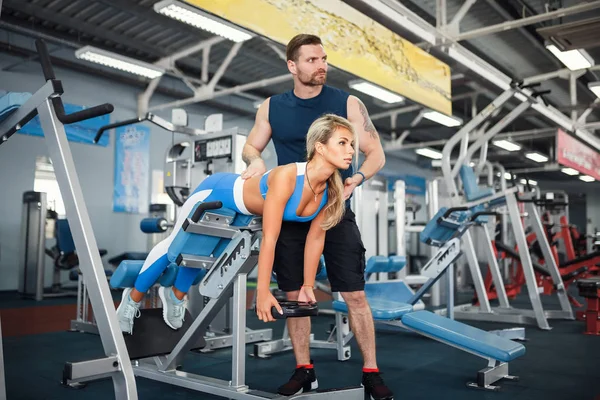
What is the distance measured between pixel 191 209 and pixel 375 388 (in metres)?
1.09

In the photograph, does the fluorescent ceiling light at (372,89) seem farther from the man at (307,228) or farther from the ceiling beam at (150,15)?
the man at (307,228)

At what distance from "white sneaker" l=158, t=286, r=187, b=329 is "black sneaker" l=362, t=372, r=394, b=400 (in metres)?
0.98

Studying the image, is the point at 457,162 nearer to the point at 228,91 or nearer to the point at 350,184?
the point at 350,184

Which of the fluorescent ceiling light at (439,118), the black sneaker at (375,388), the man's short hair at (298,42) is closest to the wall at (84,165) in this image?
the fluorescent ceiling light at (439,118)

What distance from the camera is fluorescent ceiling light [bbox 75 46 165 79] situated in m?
6.44

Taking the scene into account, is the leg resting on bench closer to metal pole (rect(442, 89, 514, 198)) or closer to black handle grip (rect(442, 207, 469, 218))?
black handle grip (rect(442, 207, 469, 218))

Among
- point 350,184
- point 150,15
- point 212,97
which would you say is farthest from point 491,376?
point 212,97

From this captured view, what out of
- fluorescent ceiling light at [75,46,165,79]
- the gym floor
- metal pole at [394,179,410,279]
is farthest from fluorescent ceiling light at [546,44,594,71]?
fluorescent ceiling light at [75,46,165,79]

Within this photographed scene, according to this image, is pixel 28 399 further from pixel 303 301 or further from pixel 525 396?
pixel 525 396

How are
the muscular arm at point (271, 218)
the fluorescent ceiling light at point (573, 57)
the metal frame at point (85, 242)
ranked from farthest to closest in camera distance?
1. the fluorescent ceiling light at point (573, 57)
2. the muscular arm at point (271, 218)
3. the metal frame at point (85, 242)

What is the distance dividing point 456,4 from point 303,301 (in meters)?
5.54

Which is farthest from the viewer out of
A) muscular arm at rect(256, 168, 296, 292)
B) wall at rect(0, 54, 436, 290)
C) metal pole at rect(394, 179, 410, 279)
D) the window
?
the window

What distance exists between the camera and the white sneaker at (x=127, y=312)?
248 cm

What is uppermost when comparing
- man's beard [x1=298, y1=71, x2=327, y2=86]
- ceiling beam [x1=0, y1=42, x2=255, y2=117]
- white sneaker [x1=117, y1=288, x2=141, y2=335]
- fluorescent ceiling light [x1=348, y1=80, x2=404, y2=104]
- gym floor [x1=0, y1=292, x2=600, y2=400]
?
ceiling beam [x1=0, y1=42, x2=255, y2=117]
